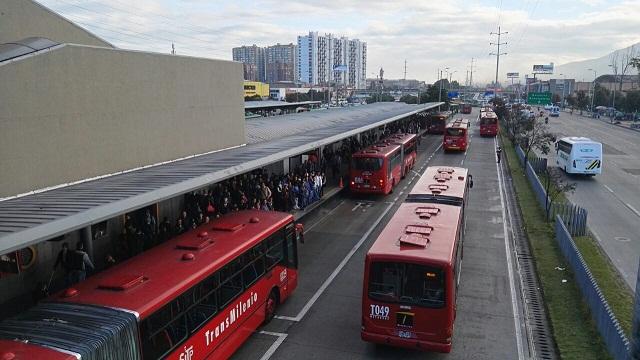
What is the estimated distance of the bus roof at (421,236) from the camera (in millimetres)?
9688

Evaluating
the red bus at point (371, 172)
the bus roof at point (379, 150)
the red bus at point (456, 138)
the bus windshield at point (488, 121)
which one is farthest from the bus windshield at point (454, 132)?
the red bus at point (371, 172)

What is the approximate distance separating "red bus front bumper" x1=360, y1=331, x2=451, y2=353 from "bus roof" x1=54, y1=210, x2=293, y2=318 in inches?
115

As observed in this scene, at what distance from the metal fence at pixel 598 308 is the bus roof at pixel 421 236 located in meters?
3.17

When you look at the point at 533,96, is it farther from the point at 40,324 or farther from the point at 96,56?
the point at 40,324

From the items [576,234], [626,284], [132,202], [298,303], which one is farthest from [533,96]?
[132,202]

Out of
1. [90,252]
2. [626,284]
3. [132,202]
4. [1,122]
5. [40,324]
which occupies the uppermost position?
[1,122]

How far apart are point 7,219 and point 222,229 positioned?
12.9 feet

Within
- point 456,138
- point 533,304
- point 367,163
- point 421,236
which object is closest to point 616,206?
point 367,163

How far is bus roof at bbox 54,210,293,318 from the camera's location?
24.3ft

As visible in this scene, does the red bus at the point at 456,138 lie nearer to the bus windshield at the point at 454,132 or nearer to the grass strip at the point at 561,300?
the bus windshield at the point at 454,132

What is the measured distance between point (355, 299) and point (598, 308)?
209 inches

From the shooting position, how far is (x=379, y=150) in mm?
25766

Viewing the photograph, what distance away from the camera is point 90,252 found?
41.0 feet

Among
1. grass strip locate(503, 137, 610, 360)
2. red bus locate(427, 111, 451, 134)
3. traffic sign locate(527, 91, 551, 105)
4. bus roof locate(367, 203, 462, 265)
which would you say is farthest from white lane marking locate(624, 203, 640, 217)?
red bus locate(427, 111, 451, 134)
